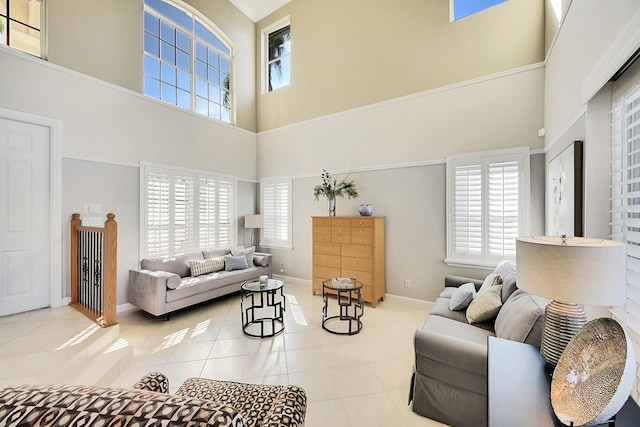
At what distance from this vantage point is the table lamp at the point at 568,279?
1.13 meters

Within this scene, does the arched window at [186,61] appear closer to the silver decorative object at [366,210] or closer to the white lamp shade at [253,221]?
the white lamp shade at [253,221]

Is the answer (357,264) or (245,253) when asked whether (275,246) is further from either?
(357,264)

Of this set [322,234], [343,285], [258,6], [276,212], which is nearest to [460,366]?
[343,285]

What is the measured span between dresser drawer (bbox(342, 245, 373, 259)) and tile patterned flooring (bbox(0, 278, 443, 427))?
3.06 feet

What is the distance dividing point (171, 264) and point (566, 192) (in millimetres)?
5028

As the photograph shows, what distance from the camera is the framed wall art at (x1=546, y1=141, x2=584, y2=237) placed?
2000 mm

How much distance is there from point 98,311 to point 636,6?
5059 mm

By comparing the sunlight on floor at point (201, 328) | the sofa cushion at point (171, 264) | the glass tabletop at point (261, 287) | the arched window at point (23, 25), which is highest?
the arched window at point (23, 25)

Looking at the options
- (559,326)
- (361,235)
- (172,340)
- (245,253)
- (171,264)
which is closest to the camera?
(559,326)

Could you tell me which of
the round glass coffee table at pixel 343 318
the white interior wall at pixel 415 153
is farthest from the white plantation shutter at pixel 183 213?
the round glass coffee table at pixel 343 318

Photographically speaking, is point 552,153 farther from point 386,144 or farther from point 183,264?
point 183,264

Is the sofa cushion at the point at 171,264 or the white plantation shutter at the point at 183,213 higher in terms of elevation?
the white plantation shutter at the point at 183,213

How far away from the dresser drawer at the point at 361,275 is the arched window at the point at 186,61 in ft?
13.5

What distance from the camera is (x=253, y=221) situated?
19.0 feet
